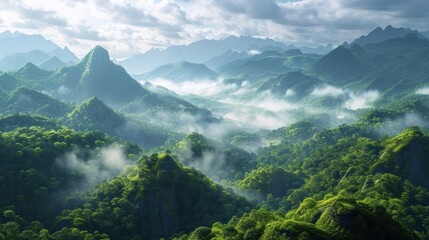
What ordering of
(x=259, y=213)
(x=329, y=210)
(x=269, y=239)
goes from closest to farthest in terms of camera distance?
(x=269, y=239)
(x=329, y=210)
(x=259, y=213)

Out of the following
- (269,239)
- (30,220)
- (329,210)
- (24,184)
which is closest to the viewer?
(269,239)

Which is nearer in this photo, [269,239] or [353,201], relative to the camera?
[269,239]

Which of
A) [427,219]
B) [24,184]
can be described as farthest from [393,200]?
[24,184]

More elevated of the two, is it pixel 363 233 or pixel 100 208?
pixel 363 233

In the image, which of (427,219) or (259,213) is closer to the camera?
(259,213)

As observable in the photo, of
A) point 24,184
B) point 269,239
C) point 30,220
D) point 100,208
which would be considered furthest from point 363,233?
point 24,184

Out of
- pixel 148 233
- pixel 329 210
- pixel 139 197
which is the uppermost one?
pixel 329 210

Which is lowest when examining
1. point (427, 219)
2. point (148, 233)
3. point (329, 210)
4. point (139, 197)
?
point (148, 233)

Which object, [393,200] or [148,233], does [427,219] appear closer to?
[393,200]

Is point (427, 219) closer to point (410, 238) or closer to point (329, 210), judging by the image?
point (410, 238)
